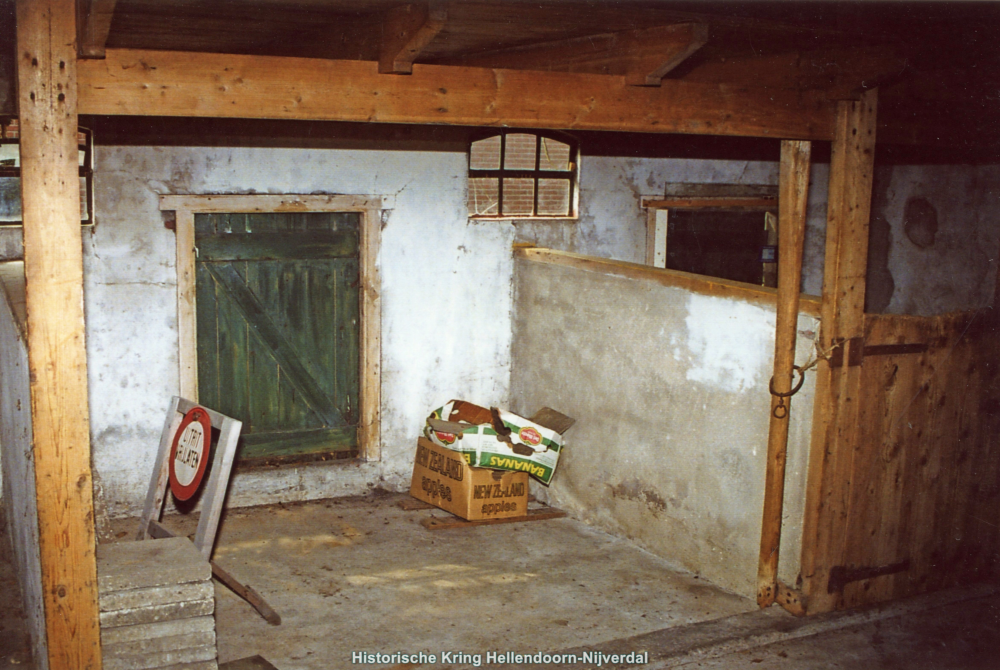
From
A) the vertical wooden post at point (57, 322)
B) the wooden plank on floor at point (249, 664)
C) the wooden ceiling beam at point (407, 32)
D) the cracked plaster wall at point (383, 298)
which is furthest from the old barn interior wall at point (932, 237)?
the vertical wooden post at point (57, 322)

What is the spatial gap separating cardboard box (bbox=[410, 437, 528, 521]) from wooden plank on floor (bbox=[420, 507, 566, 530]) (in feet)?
0.10

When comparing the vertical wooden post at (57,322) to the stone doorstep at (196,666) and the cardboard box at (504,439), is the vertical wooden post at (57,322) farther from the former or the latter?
the cardboard box at (504,439)

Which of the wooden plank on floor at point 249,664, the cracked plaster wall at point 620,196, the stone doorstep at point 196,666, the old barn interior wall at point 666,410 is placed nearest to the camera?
the stone doorstep at point 196,666

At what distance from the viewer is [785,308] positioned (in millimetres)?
5035

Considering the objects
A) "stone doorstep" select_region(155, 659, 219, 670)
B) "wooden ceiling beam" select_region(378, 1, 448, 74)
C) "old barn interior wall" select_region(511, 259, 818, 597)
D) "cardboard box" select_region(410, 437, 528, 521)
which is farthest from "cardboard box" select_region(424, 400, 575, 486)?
"wooden ceiling beam" select_region(378, 1, 448, 74)

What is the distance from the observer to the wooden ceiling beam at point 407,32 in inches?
138

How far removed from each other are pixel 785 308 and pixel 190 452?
3067 mm

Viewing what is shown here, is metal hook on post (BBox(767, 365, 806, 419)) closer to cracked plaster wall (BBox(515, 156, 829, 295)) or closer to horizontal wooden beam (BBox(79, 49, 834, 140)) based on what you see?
horizontal wooden beam (BBox(79, 49, 834, 140))

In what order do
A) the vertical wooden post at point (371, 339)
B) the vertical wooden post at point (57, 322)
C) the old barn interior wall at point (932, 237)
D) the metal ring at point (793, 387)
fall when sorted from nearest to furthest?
the vertical wooden post at point (57, 322) → the metal ring at point (793, 387) → the vertical wooden post at point (371, 339) → the old barn interior wall at point (932, 237)

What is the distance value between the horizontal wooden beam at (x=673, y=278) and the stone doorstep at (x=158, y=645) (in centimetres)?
320

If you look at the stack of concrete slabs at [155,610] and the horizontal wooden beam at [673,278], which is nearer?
the stack of concrete slabs at [155,610]

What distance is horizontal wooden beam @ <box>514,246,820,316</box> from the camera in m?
5.22

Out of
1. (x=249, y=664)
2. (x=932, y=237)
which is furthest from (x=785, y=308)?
(x=932, y=237)

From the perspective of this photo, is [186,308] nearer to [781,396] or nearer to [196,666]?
[196,666]
